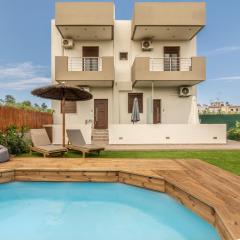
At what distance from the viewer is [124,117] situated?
1777 cm

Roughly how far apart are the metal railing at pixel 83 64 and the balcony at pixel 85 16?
7.37 feet

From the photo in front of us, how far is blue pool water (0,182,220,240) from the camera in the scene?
4133 mm

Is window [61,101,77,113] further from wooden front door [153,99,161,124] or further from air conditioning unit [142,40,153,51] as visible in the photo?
air conditioning unit [142,40,153,51]

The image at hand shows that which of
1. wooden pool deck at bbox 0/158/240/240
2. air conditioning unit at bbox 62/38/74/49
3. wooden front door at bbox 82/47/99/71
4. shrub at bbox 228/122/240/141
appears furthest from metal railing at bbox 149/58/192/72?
wooden pool deck at bbox 0/158/240/240

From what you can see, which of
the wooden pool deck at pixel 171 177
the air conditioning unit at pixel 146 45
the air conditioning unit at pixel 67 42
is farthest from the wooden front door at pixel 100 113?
the wooden pool deck at pixel 171 177

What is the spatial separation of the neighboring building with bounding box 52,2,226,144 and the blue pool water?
805cm

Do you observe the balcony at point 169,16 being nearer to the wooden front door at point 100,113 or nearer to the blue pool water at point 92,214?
the wooden front door at point 100,113

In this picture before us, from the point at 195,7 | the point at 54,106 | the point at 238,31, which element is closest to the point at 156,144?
the point at 54,106

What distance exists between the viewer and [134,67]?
1576cm

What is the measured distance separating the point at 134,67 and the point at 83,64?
440 centimetres

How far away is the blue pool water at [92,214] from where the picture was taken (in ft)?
13.6

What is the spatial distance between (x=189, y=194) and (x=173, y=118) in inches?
555

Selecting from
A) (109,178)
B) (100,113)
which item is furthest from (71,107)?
(109,178)

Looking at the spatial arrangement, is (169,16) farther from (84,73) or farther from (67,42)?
(67,42)
